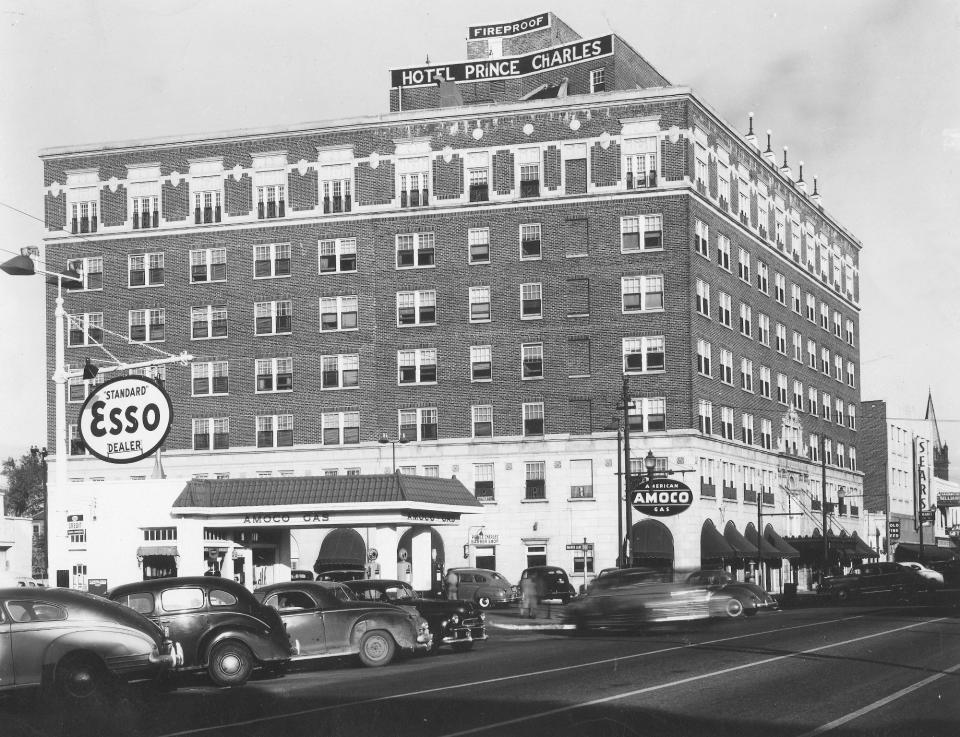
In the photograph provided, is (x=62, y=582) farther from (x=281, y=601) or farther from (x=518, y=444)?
(x=518, y=444)

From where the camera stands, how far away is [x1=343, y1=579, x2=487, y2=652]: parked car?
29203 millimetres

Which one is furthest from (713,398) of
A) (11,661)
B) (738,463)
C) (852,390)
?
(11,661)

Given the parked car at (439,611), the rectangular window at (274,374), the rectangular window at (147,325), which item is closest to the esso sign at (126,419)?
the parked car at (439,611)

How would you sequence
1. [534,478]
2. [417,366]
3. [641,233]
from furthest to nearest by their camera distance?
[417,366]
[534,478]
[641,233]

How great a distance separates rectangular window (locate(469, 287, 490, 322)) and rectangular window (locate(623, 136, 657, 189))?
29.6 ft

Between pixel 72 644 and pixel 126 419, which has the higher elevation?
pixel 126 419

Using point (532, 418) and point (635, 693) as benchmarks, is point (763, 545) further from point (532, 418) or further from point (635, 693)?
point (635, 693)

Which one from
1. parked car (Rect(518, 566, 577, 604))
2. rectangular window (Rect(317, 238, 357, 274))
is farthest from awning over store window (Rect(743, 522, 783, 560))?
rectangular window (Rect(317, 238, 357, 274))

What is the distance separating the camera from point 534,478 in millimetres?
71438

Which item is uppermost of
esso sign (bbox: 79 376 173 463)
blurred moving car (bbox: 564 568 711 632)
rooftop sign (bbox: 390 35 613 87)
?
rooftop sign (bbox: 390 35 613 87)

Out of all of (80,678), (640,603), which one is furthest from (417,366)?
(80,678)

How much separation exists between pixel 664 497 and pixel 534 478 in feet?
27.2

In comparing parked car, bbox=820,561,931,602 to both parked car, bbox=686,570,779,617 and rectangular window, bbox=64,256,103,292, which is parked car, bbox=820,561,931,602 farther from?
rectangular window, bbox=64,256,103,292

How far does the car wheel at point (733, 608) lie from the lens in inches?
1734
